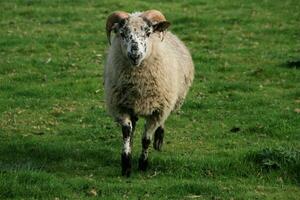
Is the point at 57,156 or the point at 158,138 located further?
the point at 158,138

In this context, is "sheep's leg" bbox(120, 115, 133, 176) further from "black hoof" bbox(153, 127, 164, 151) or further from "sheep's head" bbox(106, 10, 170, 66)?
"black hoof" bbox(153, 127, 164, 151)

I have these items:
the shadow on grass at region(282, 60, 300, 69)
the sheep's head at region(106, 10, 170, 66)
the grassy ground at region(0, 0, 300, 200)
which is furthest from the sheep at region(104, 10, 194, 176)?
the shadow on grass at region(282, 60, 300, 69)

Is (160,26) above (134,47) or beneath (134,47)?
above

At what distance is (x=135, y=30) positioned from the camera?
393 inches

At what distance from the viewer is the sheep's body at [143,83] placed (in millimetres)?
10352

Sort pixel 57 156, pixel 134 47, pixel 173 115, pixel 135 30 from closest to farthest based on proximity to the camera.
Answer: pixel 134 47 < pixel 135 30 < pixel 57 156 < pixel 173 115

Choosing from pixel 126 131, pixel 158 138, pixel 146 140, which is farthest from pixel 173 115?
pixel 126 131

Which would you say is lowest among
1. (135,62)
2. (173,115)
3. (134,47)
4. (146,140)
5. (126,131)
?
(173,115)

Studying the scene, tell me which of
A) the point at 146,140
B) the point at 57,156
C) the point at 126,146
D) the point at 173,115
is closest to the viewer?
the point at 126,146

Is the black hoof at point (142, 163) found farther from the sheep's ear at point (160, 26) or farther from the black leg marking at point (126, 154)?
the sheep's ear at point (160, 26)

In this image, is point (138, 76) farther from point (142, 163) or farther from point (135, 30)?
point (142, 163)

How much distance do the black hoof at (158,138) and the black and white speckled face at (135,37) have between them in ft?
5.76

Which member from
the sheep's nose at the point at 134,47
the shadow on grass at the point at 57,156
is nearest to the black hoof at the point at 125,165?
the shadow on grass at the point at 57,156

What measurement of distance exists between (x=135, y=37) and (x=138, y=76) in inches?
26.7
